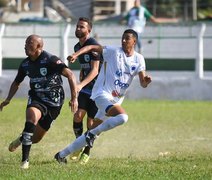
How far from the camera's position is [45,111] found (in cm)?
1170

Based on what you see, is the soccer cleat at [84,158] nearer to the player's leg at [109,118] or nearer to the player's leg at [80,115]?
the player's leg at [109,118]

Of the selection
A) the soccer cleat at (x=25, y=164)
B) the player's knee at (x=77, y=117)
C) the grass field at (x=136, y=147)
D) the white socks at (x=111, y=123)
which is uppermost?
the white socks at (x=111, y=123)

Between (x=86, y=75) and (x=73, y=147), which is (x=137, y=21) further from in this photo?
(x=73, y=147)

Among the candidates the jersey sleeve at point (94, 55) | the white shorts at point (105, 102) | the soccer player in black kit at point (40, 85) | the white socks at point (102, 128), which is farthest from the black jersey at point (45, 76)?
the jersey sleeve at point (94, 55)

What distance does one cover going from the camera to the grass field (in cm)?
1044

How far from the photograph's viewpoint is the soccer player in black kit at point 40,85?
1122 cm

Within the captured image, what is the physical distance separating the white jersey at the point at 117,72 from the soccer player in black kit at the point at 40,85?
59 cm

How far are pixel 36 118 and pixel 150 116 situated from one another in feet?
28.0

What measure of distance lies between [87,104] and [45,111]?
159 centimetres

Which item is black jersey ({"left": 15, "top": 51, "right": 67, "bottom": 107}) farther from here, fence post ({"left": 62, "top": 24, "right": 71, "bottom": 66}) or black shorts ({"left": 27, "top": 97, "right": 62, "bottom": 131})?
fence post ({"left": 62, "top": 24, "right": 71, "bottom": 66})

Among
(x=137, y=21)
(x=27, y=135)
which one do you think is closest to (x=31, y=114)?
(x=27, y=135)

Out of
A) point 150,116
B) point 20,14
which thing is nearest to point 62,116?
point 150,116

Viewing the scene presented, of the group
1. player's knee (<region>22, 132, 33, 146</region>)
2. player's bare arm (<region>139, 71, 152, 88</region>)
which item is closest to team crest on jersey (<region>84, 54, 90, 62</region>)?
player's bare arm (<region>139, 71, 152, 88</region>)

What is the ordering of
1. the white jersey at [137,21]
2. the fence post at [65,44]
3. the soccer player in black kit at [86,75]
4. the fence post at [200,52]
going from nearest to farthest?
the soccer player in black kit at [86,75], the fence post at [200,52], the fence post at [65,44], the white jersey at [137,21]
